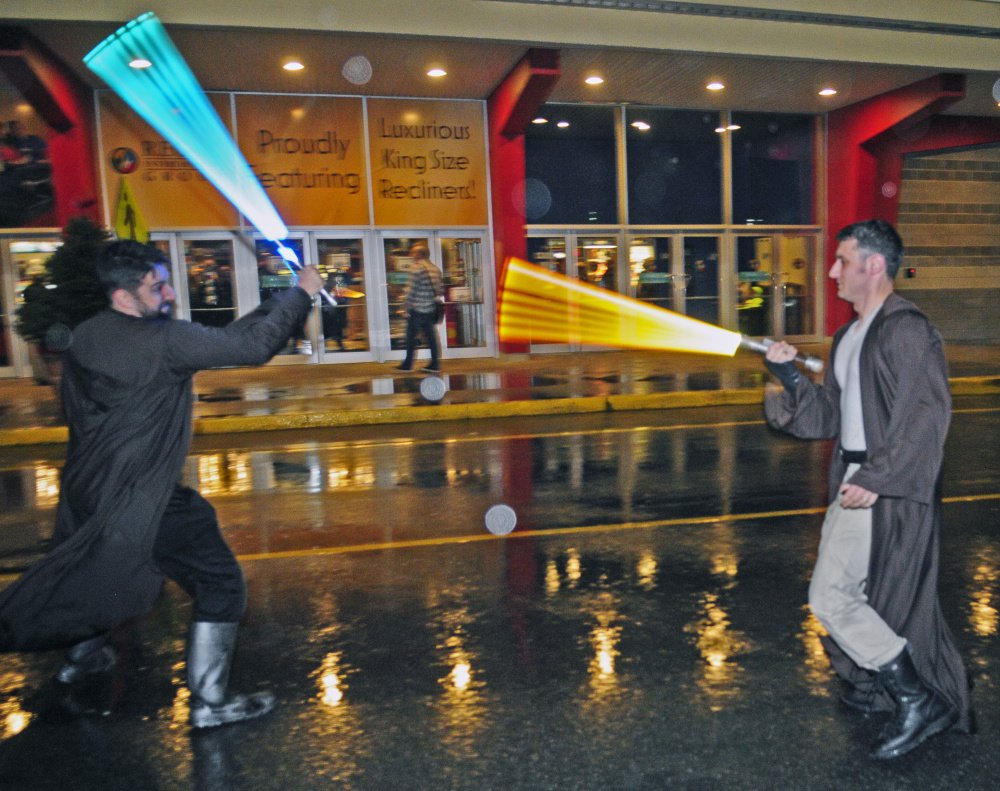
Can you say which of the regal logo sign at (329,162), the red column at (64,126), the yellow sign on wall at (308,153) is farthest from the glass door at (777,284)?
the red column at (64,126)

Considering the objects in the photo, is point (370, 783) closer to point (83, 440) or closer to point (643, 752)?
point (643, 752)

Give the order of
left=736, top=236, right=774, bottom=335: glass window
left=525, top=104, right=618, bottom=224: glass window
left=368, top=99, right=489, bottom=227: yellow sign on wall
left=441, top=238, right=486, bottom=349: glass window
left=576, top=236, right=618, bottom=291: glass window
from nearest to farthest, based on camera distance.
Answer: left=368, top=99, right=489, bottom=227: yellow sign on wall < left=441, top=238, right=486, bottom=349: glass window < left=525, top=104, right=618, bottom=224: glass window < left=576, top=236, right=618, bottom=291: glass window < left=736, top=236, right=774, bottom=335: glass window

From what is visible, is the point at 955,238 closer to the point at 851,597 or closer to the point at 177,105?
the point at 851,597

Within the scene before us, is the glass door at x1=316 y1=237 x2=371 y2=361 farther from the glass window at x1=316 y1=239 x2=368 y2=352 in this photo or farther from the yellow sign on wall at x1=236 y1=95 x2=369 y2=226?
the yellow sign on wall at x1=236 y1=95 x2=369 y2=226

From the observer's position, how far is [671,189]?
1984 cm

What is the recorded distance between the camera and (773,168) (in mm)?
20594

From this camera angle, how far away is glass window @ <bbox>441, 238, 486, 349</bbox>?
1841cm

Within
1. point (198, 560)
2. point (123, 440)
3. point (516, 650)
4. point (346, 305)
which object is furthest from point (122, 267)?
point (346, 305)

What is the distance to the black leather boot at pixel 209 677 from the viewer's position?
11.7 feet

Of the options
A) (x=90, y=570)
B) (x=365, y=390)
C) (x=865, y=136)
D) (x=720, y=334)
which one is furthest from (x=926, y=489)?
(x=865, y=136)

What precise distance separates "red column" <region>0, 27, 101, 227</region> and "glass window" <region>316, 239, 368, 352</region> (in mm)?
3984

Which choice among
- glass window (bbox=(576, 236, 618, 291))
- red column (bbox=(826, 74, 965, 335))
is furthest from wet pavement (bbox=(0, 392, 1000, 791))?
red column (bbox=(826, 74, 965, 335))

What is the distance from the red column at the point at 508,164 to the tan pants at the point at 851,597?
14.0 meters

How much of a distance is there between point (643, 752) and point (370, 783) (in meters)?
0.91
